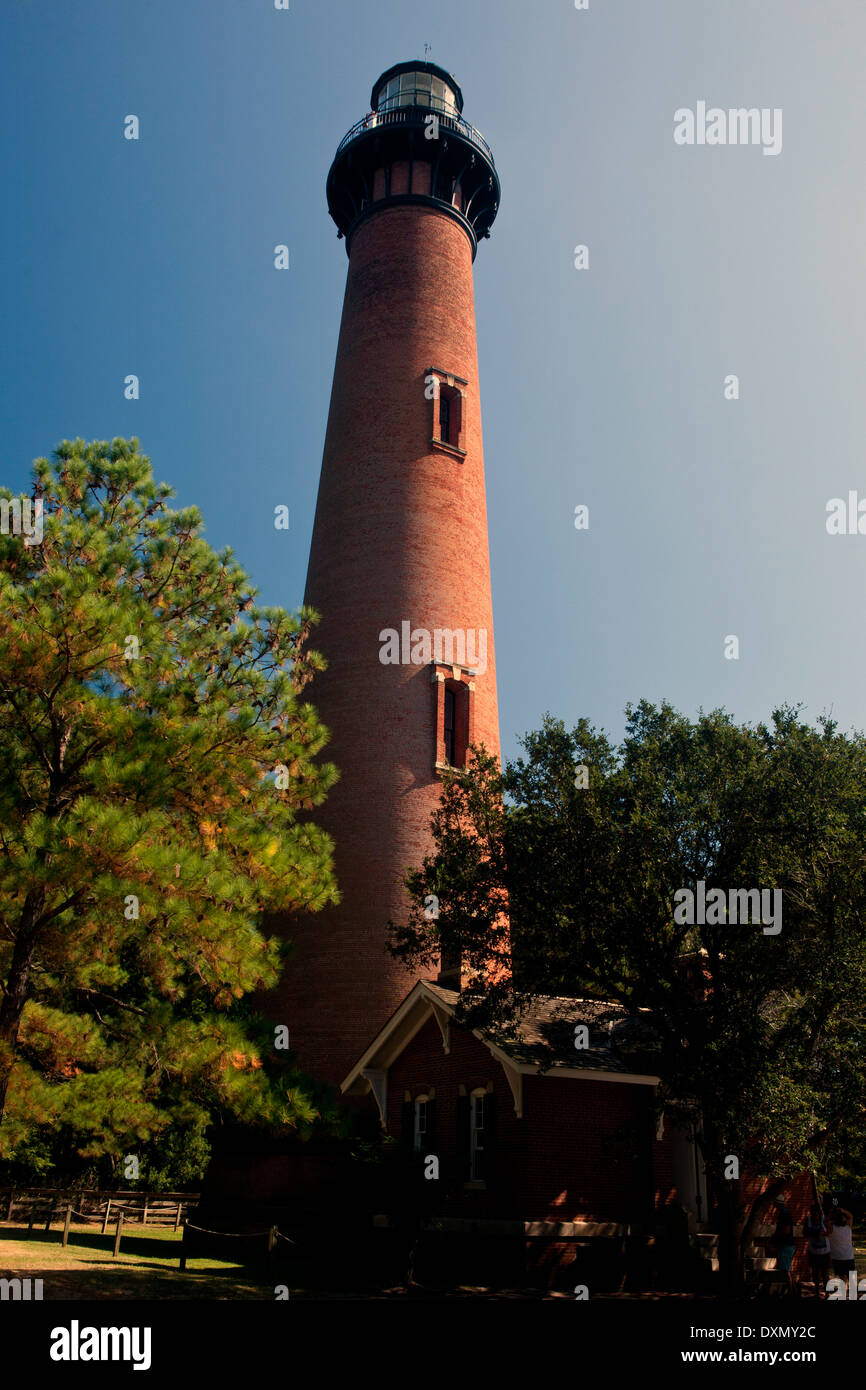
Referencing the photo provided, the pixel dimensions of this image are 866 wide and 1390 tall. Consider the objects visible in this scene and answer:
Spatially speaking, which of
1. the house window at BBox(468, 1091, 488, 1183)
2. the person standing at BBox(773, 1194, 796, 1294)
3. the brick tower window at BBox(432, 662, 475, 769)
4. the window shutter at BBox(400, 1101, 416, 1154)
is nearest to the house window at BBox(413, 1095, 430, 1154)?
the window shutter at BBox(400, 1101, 416, 1154)

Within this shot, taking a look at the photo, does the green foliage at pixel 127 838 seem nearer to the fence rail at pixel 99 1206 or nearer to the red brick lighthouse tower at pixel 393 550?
the red brick lighthouse tower at pixel 393 550

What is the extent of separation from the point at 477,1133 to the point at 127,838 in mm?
11122

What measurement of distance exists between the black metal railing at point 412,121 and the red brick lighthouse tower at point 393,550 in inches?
2.2

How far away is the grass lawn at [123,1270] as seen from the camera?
1273 cm

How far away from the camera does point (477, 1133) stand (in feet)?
59.1

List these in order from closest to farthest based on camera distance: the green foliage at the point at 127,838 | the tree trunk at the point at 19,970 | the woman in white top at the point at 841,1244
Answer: the green foliage at the point at 127,838 → the tree trunk at the point at 19,970 → the woman in white top at the point at 841,1244

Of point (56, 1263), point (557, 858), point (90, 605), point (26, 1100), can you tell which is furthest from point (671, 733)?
point (56, 1263)

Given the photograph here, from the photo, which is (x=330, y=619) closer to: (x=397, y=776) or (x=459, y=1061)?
(x=397, y=776)

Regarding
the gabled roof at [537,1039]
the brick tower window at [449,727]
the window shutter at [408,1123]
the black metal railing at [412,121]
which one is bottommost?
the window shutter at [408,1123]

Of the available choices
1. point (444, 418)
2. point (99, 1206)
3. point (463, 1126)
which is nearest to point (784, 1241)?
point (463, 1126)

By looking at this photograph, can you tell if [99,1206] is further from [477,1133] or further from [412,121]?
[412,121]

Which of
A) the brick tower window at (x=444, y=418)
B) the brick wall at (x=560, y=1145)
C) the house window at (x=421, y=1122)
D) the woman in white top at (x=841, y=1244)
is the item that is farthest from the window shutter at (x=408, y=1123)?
the brick tower window at (x=444, y=418)

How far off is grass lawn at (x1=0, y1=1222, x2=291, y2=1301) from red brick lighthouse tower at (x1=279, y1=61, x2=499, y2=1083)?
4547mm

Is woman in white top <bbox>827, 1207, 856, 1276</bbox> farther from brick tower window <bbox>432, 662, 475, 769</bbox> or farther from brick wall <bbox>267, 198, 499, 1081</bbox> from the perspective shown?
brick tower window <bbox>432, 662, 475, 769</bbox>
